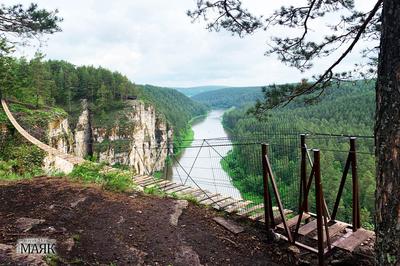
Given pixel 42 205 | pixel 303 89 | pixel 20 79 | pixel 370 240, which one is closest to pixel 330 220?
pixel 370 240

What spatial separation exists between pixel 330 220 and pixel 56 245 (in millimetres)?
4121

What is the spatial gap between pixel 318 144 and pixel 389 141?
1640 inches

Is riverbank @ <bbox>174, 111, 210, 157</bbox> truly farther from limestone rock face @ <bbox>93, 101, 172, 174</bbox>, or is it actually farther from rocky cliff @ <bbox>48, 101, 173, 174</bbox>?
rocky cliff @ <bbox>48, 101, 173, 174</bbox>

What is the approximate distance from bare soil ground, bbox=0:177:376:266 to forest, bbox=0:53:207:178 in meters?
4.60

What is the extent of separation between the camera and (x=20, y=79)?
17.6 m

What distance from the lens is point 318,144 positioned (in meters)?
42.1

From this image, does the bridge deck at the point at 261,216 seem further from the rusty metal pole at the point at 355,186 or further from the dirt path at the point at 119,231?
the dirt path at the point at 119,231

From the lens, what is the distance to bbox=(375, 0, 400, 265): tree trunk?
274cm

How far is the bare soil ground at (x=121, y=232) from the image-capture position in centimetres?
417

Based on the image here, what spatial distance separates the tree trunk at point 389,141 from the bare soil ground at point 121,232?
6.42 ft

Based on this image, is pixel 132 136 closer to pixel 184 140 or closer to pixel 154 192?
pixel 184 140

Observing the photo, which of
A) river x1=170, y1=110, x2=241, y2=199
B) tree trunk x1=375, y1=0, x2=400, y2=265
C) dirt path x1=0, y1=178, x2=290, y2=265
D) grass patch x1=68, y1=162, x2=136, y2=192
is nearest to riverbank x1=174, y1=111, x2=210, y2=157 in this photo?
river x1=170, y1=110, x2=241, y2=199

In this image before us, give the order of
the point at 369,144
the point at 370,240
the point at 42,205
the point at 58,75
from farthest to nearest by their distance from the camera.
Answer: the point at 58,75, the point at 369,144, the point at 42,205, the point at 370,240

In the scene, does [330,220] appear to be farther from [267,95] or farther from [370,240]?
[267,95]
